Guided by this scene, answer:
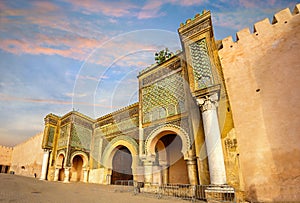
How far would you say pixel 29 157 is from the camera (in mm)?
22922

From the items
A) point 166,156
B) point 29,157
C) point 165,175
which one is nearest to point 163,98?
point 166,156

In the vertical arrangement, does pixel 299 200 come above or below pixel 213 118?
below

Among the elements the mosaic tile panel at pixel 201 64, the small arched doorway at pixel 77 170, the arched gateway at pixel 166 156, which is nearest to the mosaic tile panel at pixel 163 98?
the arched gateway at pixel 166 156

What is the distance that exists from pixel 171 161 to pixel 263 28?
8441 millimetres

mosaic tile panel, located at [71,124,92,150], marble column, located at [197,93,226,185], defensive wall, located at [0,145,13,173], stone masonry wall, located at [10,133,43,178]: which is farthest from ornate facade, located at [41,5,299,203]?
defensive wall, located at [0,145,13,173]

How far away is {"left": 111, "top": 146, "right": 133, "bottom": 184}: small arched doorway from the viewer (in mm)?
13250

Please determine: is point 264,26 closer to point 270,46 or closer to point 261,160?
point 270,46

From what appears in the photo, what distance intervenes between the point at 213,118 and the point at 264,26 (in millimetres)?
4569

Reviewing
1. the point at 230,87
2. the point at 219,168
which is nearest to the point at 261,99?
the point at 230,87

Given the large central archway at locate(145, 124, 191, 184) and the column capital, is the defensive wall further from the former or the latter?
the column capital

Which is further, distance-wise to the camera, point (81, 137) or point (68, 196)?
point (81, 137)

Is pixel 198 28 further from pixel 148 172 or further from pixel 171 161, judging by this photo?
pixel 171 161

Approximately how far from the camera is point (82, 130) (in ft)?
50.1

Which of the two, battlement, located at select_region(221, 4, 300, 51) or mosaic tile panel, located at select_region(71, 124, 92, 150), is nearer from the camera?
battlement, located at select_region(221, 4, 300, 51)
